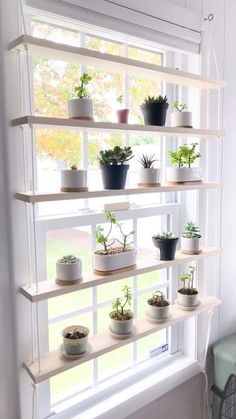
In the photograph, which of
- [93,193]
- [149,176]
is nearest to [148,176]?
[149,176]

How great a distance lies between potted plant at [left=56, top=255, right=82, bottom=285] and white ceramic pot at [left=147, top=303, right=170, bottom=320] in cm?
41

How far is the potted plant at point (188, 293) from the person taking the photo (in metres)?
1.42

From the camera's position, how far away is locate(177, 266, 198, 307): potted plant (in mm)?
1416

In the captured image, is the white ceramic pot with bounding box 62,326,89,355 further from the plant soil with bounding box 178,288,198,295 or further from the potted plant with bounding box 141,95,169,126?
the potted plant with bounding box 141,95,169,126

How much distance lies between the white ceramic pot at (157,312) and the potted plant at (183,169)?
51cm

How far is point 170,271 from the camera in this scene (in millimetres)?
1537

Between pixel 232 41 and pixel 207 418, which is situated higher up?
pixel 232 41

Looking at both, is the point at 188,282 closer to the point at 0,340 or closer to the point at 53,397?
the point at 53,397

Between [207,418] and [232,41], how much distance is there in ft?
6.10

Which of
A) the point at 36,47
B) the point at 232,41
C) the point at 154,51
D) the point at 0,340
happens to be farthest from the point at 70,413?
the point at 232,41

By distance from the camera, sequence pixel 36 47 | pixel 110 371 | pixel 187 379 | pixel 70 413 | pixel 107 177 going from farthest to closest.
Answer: pixel 187 379
pixel 110 371
pixel 70 413
pixel 107 177
pixel 36 47

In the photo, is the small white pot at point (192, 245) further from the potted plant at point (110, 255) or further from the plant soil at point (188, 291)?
the potted plant at point (110, 255)

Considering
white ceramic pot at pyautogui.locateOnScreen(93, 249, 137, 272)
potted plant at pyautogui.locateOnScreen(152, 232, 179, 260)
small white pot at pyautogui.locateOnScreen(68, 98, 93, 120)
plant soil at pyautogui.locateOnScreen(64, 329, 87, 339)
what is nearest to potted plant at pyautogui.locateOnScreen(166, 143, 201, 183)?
potted plant at pyautogui.locateOnScreen(152, 232, 179, 260)

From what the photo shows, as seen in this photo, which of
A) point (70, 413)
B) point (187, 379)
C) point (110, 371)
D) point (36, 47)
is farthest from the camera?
point (187, 379)
